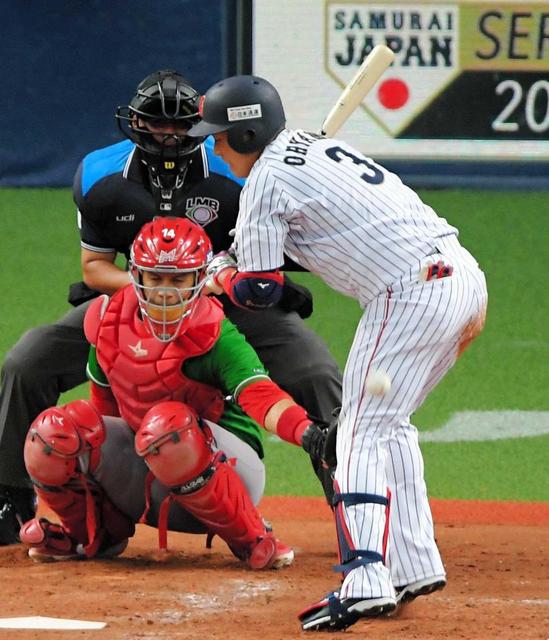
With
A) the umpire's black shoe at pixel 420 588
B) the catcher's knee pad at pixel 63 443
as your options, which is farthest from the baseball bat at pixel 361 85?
the umpire's black shoe at pixel 420 588

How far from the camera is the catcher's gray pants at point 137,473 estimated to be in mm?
5234

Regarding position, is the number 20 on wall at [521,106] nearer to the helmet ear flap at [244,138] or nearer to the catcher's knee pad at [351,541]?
the helmet ear flap at [244,138]

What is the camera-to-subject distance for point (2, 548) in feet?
18.4

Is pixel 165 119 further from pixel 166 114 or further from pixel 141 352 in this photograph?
pixel 141 352

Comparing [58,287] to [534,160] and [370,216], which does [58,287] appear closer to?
[534,160]

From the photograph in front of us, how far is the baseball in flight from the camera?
433 centimetres

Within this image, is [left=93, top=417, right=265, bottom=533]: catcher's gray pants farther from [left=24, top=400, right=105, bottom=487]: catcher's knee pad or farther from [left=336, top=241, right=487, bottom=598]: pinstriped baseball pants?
[left=336, top=241, right=487, bottom=598]: pinstriped baseball pants

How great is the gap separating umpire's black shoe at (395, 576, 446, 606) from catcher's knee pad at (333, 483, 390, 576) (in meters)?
0.25

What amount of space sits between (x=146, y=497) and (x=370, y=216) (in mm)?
Result: 1404

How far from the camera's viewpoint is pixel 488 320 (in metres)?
9.20

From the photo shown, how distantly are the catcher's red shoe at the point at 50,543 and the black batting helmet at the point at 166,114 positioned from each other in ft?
5.01

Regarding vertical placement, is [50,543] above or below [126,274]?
below

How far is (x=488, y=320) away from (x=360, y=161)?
4.70m

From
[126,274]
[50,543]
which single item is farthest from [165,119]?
[50,543]
